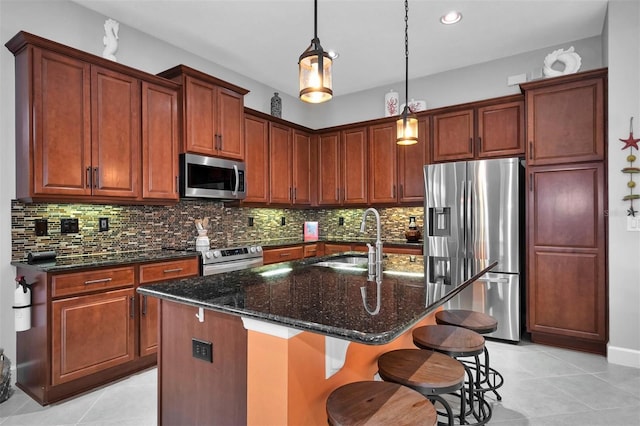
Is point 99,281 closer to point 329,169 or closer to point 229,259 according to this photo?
point 229,259

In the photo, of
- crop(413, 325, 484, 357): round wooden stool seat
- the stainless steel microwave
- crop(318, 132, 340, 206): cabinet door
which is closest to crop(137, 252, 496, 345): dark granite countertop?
crop(413, 325, 484, 357): round wooden stool seat

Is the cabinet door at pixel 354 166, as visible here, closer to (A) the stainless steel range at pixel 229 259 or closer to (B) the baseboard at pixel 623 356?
(A) the stainless steel range at pixel 229 259

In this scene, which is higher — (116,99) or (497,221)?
(116,99)

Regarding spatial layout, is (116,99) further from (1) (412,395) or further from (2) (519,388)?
(2) (519,388)

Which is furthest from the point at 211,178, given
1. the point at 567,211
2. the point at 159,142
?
the point at 567,211

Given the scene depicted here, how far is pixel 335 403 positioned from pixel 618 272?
9.88ft

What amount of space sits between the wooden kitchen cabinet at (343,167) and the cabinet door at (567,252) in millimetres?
2033

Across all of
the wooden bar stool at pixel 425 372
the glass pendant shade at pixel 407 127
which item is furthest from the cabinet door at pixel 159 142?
the wooden bar stool at pixel 425 372

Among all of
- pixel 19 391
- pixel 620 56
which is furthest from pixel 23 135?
pixel 620 56

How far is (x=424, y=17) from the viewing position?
3252 mm

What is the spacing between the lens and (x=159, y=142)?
10.8 feet

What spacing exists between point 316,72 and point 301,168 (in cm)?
353

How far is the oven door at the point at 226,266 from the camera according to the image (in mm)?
3328

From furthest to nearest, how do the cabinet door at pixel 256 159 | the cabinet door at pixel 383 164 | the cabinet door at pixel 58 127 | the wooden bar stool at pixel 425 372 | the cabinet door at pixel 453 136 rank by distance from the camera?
the cabinet door at pixel 383 164, the cabinet door at pixel 256 159, the cabinet door at pixel 453 136, the cabinet door at pixel 58 127, the wooden bar stool at pixel 425 372
